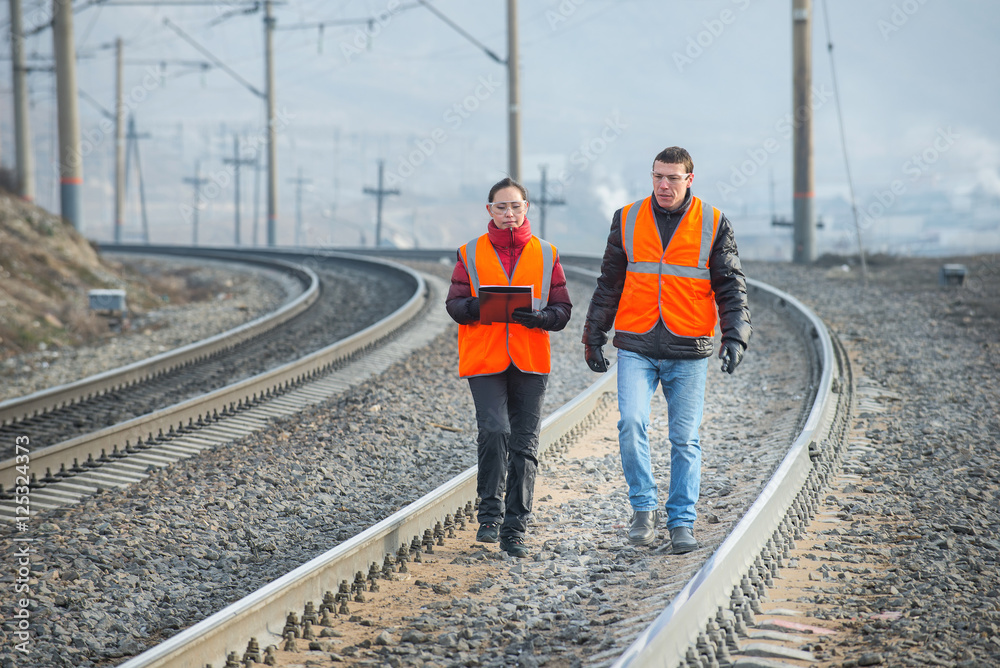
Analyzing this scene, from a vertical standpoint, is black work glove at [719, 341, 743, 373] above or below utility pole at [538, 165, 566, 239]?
below

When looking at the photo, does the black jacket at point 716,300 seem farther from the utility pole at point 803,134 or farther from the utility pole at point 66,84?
the utility pole at point 803,134

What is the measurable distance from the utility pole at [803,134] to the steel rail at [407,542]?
18.4m

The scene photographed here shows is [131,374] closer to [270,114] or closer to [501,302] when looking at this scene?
[501,302]

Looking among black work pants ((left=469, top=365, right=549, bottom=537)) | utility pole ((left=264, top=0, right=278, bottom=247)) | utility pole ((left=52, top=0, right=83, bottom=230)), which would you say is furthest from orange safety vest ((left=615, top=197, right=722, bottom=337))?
utility pole ((left=264, top=0, right=278, bottom=247))

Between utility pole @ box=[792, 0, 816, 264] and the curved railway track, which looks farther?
utility pole @ box=[792, 0, 816, 264]

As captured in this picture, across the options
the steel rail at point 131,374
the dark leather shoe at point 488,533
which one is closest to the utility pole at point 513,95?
the steel rail at point 131,374

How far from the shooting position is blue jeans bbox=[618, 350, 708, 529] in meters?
4.78

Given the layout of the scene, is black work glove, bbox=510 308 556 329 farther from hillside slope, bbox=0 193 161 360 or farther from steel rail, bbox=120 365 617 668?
hillside slope, bbox=0 193 161 360

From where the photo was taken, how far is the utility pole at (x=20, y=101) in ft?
85.7

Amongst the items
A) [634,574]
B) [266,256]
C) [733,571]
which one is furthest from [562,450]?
[266,256]

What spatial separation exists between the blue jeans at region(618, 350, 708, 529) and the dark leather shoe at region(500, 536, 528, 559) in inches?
25.7

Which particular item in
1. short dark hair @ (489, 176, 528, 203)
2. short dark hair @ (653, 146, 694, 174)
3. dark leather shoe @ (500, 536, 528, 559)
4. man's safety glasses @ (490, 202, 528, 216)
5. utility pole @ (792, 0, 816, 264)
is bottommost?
dark leather shoe @ (500, 536, 528, 559)

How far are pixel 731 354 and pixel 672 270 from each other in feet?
1.70

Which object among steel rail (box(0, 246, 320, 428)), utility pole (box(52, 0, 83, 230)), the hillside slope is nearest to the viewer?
steel rail (box(0, 246, 320, 428))
